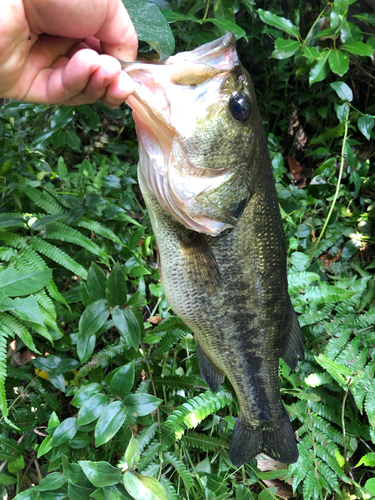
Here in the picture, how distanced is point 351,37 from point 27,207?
7.33 feet

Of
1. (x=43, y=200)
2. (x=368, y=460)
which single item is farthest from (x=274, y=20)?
(x=368, y=460)

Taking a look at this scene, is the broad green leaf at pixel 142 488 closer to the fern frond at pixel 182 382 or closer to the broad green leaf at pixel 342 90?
the fern frond at pixel 182 382

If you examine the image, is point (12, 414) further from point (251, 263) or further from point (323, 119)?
point (323, 119)

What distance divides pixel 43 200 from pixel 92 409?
115 cm

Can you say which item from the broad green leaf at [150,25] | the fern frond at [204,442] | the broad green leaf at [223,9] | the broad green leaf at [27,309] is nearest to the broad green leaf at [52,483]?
the broad green leaf at [27,309]

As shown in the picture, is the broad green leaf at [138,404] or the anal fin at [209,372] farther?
the anal fin at [209,372]

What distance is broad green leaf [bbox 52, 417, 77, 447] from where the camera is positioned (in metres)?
1.23

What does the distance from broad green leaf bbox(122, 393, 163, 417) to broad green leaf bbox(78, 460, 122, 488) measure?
0.18 meters

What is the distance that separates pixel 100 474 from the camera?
1.03 m

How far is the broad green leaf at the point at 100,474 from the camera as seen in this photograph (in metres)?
→ 1.02

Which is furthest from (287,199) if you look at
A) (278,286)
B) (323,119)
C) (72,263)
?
(72,263)

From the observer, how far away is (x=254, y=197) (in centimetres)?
121

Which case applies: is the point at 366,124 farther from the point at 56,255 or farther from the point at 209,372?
the point at 56,255

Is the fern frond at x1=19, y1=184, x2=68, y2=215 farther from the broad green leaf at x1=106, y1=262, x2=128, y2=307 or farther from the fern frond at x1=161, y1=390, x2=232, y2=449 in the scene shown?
the fern frond at x1=161, y1=390, x2=232, y2=449
